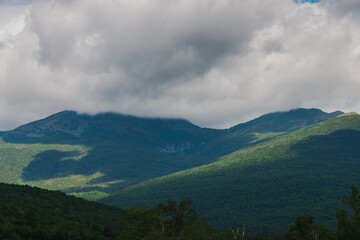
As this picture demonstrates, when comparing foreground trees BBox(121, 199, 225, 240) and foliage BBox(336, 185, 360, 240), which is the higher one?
foreground trees BBox(121, 199, 225, 240)

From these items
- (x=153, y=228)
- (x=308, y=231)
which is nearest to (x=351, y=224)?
(x=308, y=231)

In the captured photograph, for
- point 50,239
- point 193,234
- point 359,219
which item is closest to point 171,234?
point 193,234

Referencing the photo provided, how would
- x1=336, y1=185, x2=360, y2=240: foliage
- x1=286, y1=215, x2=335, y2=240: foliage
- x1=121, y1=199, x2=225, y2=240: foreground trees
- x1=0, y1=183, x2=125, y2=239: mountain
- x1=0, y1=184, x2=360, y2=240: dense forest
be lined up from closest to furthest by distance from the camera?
x1=336, y1=185, x2=360, y2=240: foliage → x1=121, y1=199, x2=225, y2=240: foreground trees → x1=0, y1=184, x2=360, y2=240: dense forest → x1=286, y1=215, x2=335, y2=240: foliage → x1=0, y1=183, x2=125, y2=239: mountain

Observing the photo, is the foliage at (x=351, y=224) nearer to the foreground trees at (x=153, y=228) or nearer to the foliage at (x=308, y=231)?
the foliage at (x=308, y=231)

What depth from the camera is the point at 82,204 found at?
511ft

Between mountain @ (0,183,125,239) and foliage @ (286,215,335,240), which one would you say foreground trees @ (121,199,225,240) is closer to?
mountain @ (0,183,125,239)

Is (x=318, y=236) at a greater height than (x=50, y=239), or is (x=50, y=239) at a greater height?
(x=50, y=239)

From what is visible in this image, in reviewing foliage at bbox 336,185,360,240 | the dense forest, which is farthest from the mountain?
Result: foliage at bbox 336,185,360,240

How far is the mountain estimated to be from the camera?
237 feet

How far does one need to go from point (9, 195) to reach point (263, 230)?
138 m

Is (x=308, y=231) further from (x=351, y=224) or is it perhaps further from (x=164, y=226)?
(x=164, y=226)

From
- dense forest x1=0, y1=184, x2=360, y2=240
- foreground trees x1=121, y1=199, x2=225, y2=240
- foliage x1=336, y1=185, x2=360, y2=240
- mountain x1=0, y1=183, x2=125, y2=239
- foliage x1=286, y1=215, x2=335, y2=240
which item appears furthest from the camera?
mountain x1=0, y1=183, x2=125, y2=239

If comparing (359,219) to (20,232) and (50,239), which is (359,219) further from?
(20,232)

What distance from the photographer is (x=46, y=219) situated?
90.5 m
